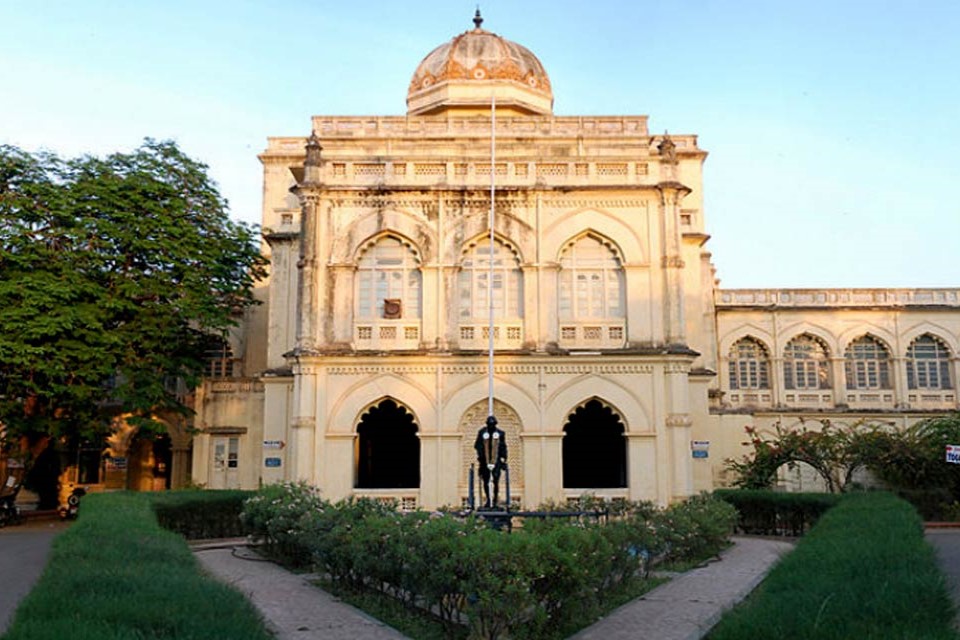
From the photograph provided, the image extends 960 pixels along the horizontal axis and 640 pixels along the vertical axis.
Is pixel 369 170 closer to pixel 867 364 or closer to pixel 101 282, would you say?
pixel 101 282

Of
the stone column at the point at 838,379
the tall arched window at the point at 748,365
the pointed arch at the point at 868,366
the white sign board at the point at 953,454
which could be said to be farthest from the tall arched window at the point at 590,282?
the pointed arch at the point at 868,366

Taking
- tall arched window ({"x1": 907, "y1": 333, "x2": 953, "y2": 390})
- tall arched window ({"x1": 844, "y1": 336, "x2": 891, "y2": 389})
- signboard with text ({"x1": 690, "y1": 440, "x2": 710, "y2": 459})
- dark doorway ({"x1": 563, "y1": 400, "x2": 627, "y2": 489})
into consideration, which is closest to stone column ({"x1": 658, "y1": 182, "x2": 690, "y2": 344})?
signboard with text ({"x1": 690, "y1": 440, "x2": 710, "y2": 459})

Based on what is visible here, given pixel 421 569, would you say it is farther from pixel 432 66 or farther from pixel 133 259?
pixel 432 66

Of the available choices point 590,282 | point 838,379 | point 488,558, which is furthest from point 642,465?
point 838,379

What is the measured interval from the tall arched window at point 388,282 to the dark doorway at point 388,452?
4415mm

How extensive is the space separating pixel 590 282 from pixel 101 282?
1399cm

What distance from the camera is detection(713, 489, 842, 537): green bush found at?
20.0 metres

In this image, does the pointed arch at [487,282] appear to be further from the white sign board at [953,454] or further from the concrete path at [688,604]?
the white sign board at [953,454]

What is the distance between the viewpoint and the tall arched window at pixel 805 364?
34.8m

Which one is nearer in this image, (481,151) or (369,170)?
(369,170)

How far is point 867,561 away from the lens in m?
8.73

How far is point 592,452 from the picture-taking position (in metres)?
27.2

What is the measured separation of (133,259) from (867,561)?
868 inches

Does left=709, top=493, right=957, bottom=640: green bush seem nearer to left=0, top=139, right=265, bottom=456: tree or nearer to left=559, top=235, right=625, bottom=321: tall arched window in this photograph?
left=559, top=235, right=625, bottom=321: tall arched window
